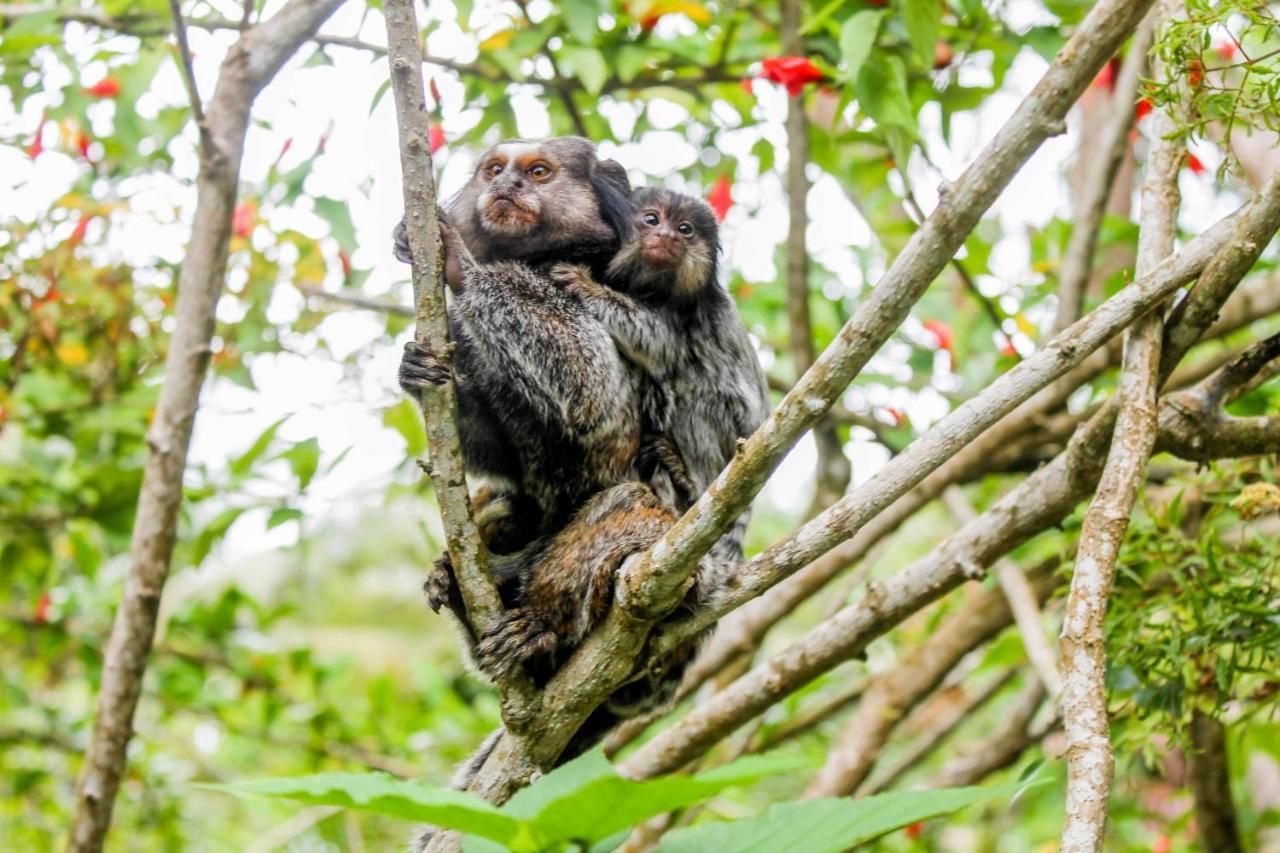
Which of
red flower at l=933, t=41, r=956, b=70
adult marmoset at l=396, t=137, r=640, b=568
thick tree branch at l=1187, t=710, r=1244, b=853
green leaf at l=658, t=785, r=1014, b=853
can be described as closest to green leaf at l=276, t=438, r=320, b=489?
adult marmoset at l=396, t=137, r=640, b=568

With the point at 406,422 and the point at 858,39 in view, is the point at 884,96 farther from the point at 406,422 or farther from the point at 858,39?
the point at 406,422

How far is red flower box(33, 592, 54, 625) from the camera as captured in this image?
689cm

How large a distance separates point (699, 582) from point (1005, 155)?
5.72 ft

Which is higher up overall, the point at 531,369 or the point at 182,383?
the point at 182,383

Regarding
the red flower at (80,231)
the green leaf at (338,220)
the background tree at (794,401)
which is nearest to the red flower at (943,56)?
the background tree at (794,401)

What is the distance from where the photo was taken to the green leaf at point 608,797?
1728 millimetres

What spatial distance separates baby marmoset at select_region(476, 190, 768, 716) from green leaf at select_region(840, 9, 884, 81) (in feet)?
3.26

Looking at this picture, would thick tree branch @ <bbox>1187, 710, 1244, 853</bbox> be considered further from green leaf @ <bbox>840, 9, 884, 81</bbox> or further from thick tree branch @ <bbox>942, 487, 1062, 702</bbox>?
green leaf @ <bbox>840, 9, 884, 81</bbox>

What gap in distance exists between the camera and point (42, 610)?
689 cm

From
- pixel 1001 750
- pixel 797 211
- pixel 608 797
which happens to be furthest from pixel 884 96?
pixel 1001 750

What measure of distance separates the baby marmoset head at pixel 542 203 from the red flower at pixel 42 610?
350 cm

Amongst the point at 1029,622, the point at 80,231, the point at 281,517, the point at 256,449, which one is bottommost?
the point at 1029,622

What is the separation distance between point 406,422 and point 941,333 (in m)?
2.89

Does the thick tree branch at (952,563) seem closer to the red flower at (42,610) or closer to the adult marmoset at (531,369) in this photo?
the adult marmoset at (531,369)
